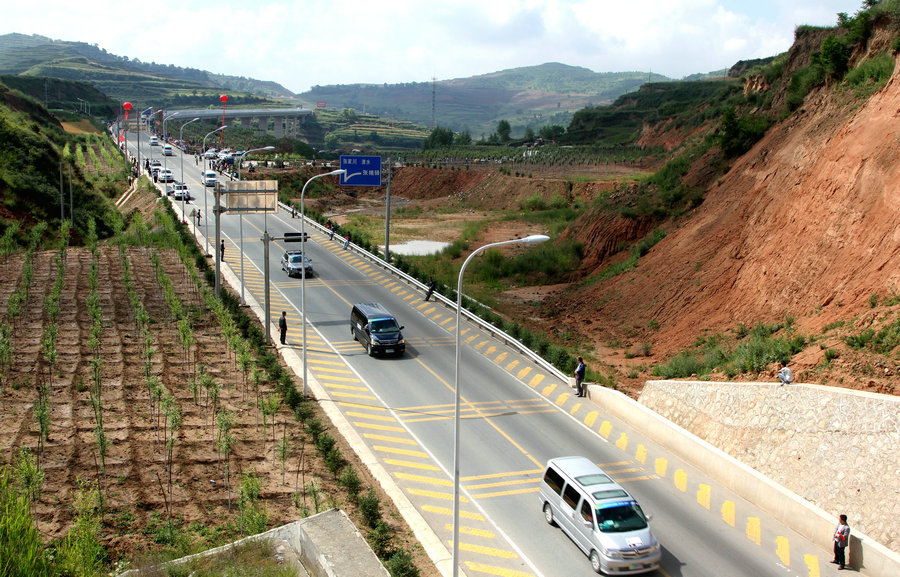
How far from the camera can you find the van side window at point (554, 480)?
1959cm

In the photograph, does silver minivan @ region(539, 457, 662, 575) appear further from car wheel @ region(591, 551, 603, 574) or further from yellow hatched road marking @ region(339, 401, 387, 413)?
yellow hatched road marking @ region(339, 401, 387, 413)

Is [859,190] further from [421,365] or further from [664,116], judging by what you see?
[664,116]

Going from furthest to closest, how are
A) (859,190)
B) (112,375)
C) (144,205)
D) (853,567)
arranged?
1. (144,205)
2. (859,190)
3. (112,375)
4. (853,567)

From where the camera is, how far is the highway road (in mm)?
18547

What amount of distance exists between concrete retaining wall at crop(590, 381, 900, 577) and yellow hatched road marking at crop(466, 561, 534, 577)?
7855mm

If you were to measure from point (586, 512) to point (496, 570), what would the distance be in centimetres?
267

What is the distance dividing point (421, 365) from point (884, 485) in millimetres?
19306

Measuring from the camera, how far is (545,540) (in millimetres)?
19234

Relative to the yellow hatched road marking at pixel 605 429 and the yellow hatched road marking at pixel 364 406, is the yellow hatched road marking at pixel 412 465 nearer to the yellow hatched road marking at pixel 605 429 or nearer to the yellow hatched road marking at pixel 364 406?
the yellow hatched road marking at pixel 364 406

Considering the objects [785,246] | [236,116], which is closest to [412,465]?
[785,246]

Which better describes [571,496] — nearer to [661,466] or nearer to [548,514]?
[548,514]

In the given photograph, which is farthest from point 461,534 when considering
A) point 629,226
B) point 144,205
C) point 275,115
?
point 275,115

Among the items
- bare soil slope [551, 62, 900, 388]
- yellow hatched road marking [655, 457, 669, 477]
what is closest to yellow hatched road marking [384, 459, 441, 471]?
yellow hatched road marking [655, 457, 669, 477]

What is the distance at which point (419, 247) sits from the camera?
65.5m
